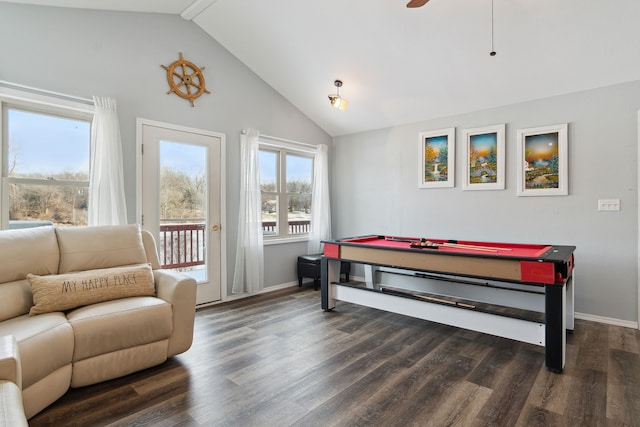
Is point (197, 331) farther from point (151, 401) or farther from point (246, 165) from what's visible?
point (246, 165)

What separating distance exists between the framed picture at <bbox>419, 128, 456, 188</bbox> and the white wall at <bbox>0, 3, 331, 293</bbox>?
1.95 metres

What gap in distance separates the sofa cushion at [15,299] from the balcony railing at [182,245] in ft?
4.59

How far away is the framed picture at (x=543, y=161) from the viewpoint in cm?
350

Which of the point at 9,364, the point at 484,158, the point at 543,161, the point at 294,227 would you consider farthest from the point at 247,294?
the point at 543,161

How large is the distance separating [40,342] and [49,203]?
→ 1.65 meters

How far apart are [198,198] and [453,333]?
312cm

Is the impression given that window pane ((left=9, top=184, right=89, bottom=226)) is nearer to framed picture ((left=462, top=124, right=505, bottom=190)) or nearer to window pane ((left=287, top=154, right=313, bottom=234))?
window pane ((left=287, top=154, right=313, bottom=234))

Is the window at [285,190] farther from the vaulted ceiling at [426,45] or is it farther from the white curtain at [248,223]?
the vaulted ceiling at [426,45]

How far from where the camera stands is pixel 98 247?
2627 mm

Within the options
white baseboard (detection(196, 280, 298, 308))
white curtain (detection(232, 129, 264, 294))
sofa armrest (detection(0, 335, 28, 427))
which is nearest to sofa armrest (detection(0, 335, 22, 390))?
sofa armrest (detection(0, 335, 28, 427))

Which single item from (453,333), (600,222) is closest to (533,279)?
(453,333)

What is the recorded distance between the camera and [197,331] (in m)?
3.12

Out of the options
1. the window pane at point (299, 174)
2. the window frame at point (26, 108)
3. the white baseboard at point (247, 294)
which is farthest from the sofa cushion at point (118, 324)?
the window pane at point (299, 174)

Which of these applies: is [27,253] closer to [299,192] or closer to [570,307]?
[299,192]
